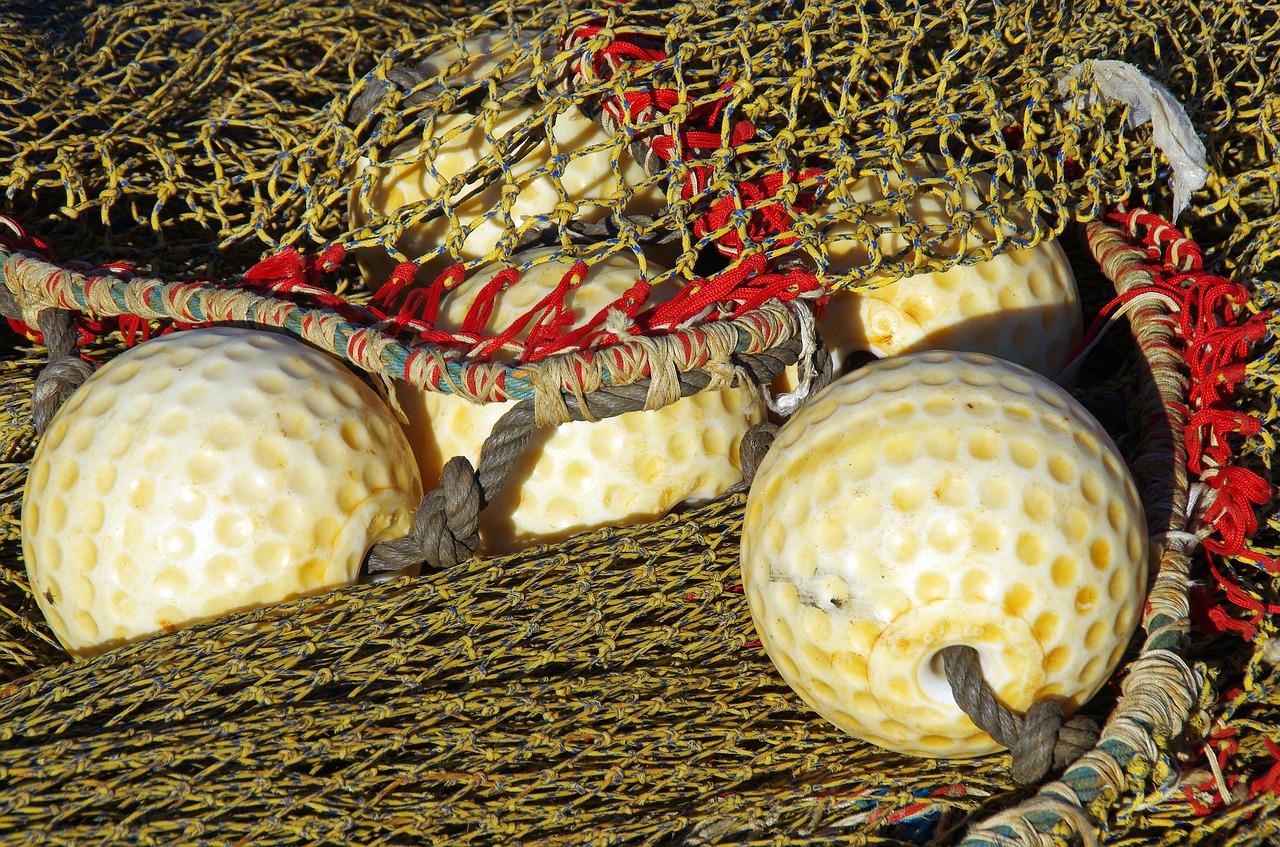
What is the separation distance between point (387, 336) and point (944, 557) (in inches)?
40.9

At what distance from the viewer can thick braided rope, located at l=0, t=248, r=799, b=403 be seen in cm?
173

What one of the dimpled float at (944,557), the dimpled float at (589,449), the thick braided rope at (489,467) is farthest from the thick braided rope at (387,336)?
the dimpled float at (944,557)

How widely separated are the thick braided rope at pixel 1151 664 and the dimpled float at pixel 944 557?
64 millimetres

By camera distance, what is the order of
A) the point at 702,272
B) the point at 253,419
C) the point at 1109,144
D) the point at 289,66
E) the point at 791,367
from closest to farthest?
1. the point at 253,419
2. the point at 791,367
3. the point at 1109,144
4. the point at 702,272
5. the point at 289,66

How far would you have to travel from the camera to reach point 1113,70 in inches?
82.3

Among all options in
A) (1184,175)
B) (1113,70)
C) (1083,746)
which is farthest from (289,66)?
(1083,746)

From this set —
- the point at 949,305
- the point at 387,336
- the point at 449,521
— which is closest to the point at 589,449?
the point at 449,521

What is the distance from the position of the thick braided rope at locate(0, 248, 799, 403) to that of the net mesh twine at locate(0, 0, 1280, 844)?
169 mm

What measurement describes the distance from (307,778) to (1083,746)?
1.15 meters

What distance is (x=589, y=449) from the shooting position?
73.5 inches

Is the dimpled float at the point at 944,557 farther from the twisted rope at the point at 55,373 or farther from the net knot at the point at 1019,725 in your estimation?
the twisted rope at the point at 55,373

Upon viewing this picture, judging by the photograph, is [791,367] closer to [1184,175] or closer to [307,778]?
[1184,175]

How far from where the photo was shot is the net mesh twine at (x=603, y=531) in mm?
1522

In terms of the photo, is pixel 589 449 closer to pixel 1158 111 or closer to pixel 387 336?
pixel 387 336
